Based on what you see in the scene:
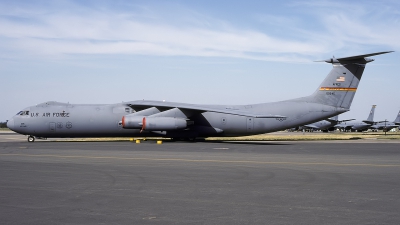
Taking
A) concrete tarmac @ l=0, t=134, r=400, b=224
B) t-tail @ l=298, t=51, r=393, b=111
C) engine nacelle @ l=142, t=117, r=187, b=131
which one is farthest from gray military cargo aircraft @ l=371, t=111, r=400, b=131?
concrete tarmac @ l=0, t=134, r=400, b=224

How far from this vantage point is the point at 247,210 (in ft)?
26.7

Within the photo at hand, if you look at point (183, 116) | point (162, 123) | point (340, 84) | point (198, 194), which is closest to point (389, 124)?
point (340, 84)

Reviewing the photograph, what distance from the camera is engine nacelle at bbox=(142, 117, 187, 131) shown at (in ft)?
116

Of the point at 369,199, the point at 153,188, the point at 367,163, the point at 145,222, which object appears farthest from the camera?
the point at 367,163

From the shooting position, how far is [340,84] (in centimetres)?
3866

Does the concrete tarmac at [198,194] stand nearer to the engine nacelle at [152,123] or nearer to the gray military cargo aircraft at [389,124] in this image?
the engine nacelle at [152,123]

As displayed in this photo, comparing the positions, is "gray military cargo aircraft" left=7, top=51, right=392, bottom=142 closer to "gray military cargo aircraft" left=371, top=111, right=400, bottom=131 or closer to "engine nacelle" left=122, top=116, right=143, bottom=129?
"engine nacelle" left=122, top=116, right=143, bottom=129

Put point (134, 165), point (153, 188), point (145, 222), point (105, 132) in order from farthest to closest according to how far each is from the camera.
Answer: point (105, 132), point (134, 165), point (153, 188), point (145, 222)

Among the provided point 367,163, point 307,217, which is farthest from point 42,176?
point 367,163

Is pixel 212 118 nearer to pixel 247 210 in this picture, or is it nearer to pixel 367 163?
pixel 367 163

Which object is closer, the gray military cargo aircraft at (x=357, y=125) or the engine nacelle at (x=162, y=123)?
the engine nacelle at (x=162, y=123)

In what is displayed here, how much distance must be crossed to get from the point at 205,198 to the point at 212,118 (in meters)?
29.1

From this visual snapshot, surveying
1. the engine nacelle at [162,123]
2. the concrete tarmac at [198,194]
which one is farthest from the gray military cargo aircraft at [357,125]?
the concrete tarmac at [198,194]

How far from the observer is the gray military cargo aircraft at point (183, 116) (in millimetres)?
36281
